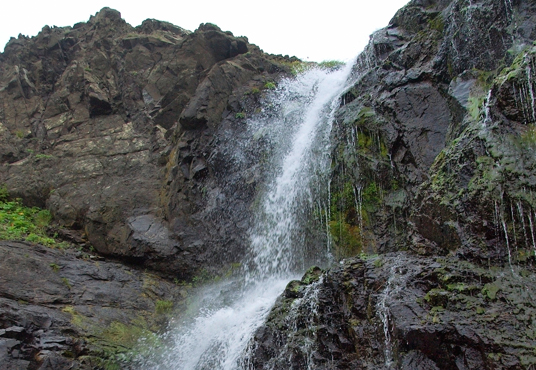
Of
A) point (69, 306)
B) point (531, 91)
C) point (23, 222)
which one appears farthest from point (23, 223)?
point (531, 91)

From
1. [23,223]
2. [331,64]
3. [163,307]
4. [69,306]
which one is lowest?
[163,307]

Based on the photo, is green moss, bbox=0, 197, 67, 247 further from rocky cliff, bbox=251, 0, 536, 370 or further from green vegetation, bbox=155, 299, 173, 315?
rocky cliff, bbox=251, 0, 536, 370

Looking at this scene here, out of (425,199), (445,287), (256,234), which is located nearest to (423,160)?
(425,199)

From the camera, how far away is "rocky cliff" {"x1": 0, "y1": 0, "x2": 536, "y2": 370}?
5.81m

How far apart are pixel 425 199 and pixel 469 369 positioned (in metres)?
3.28

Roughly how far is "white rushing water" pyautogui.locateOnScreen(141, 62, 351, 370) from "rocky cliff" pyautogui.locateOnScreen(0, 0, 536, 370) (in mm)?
710

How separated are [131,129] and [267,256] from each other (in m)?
9.07

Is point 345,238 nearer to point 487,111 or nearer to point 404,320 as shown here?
point 487,111

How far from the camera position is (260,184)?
42.4ft

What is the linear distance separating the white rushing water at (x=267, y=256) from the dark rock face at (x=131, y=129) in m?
1.09

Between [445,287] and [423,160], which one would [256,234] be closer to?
[423,160]

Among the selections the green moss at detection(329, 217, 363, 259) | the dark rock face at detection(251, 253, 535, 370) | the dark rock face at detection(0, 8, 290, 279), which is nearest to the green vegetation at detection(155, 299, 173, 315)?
the dark rock face at detection(0, 8, 290, 279)

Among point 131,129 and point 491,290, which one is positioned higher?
point 131,129

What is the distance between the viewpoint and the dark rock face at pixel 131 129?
12820mm
